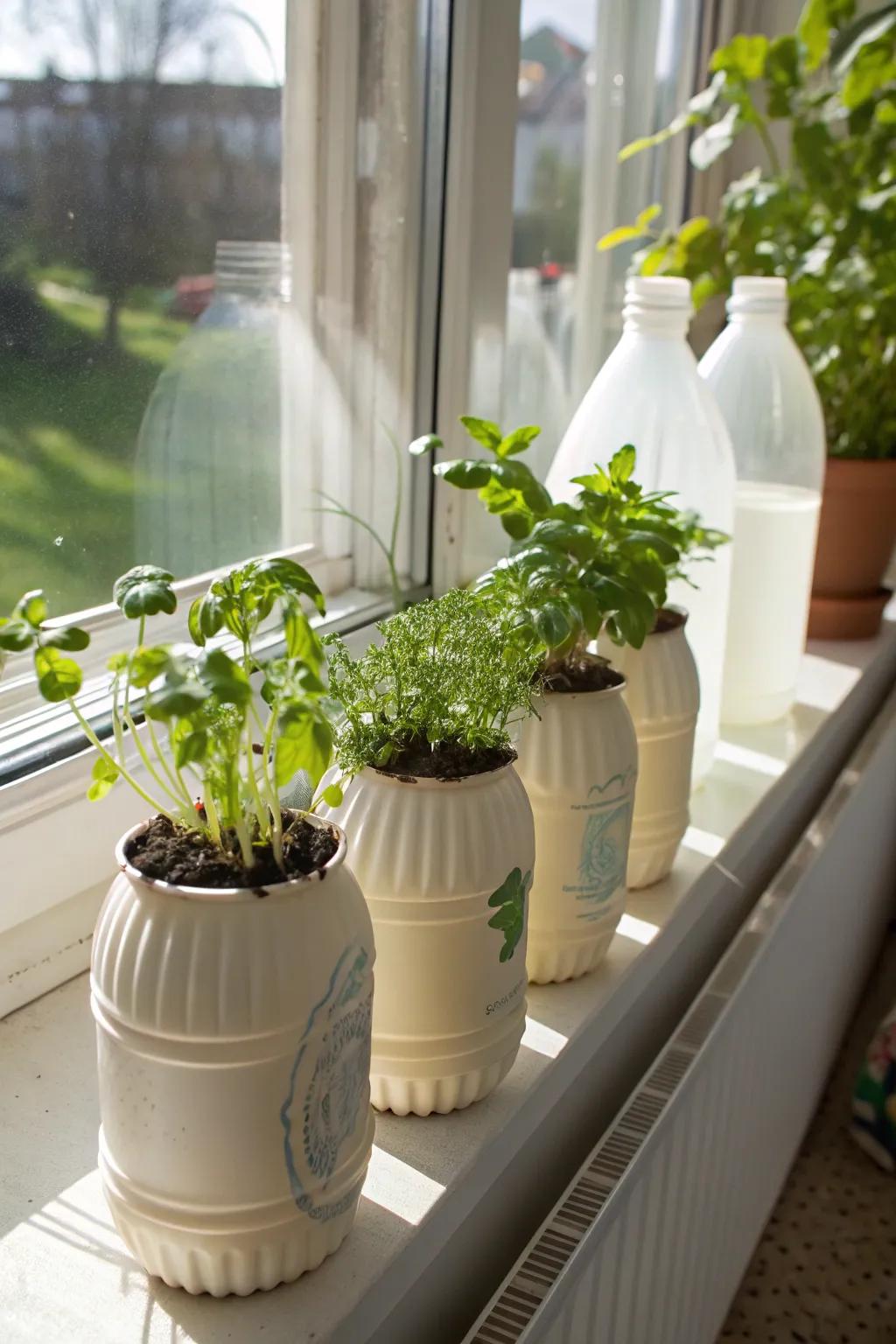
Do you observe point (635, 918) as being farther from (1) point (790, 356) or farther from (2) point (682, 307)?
(1) point (790, 356)

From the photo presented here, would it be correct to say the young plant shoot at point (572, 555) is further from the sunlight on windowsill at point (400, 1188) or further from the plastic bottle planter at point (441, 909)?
the sunlight on windowsill at point (400, 1188)

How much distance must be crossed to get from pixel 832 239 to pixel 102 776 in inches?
45.9

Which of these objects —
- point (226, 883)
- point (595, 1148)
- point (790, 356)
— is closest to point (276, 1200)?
point (226, 883)

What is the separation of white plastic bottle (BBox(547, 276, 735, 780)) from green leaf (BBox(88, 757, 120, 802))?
0.47 meters

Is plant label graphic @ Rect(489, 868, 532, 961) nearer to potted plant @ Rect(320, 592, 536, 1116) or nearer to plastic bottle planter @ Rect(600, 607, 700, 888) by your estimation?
potted plant @ Rect(320, 592, 536, 1116)

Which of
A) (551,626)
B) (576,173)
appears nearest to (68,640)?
(551,626)

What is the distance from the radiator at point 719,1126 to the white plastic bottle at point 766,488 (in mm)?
154

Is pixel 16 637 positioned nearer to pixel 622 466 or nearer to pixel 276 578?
pixel 276 578

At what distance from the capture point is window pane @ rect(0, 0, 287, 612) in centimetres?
70

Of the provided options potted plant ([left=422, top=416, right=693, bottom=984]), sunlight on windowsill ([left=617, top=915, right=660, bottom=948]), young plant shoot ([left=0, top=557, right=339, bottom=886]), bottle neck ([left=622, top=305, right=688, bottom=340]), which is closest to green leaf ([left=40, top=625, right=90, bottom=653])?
young plant shoot ([left=0, top=557, right=339, bottom=886])

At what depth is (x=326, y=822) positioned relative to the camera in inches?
20.7

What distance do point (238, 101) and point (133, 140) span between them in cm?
12

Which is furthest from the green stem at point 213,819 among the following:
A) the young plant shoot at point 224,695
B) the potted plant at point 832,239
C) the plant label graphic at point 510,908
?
the potted plant at point 832,239

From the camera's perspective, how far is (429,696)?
0.59 metres
